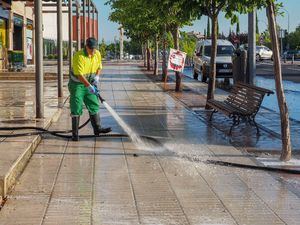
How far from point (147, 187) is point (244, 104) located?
4.99 m

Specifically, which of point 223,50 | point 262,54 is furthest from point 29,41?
point 262,54

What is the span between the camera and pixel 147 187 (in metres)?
7.04

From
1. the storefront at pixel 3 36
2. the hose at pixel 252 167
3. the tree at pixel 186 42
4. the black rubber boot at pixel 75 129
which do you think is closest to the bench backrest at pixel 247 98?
the hose at pixel 252 167

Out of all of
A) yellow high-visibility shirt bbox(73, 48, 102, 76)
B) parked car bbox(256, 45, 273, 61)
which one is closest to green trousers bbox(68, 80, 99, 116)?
yellow high-visibility shirt bbox(73, 48, 102, 76)

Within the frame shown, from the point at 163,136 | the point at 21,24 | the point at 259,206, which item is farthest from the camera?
the point at 21,24

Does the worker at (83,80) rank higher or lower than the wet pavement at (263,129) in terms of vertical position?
higher

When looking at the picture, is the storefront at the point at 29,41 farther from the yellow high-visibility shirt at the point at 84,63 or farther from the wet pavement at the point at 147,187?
the wet pavement at the point at 147,187

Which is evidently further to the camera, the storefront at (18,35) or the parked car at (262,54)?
the parked car at (262,54)

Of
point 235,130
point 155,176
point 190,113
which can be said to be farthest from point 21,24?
point 155,176

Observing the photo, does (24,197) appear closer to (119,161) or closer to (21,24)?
(119,161)

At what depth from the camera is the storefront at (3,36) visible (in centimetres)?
3444

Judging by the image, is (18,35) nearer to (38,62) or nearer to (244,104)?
(38,62)

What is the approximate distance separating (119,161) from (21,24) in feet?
129

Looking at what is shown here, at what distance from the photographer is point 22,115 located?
1292 cm
